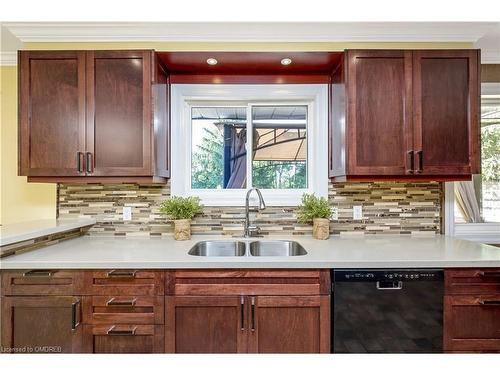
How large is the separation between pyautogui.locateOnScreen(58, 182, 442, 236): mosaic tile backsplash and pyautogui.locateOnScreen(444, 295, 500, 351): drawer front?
776mm

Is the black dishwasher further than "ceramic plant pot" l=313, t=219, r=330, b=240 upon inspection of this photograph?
No

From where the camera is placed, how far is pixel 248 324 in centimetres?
159

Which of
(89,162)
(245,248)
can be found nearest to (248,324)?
(245,248)

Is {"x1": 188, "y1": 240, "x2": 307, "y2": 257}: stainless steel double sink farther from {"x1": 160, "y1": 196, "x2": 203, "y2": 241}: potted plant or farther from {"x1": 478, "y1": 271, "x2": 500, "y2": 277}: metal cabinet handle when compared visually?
{"x1": 478, "y1": 271, "x2": 500, "y2": 277}: metal cabinet handle

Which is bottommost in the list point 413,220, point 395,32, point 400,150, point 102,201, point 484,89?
point 413,220

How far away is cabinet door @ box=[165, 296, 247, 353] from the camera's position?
1580 mm

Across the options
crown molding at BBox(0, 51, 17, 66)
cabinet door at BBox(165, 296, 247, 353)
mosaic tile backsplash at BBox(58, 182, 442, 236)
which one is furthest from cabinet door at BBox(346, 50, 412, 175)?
crown molding at BBox(0, 51, 17, 66)

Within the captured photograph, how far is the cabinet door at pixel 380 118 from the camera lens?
6.41ft

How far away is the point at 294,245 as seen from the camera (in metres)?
2.12

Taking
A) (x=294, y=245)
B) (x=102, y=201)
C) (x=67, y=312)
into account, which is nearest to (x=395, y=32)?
(x=294, y=245)

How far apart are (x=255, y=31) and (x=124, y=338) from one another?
2.14 meters

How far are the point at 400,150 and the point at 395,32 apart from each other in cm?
92

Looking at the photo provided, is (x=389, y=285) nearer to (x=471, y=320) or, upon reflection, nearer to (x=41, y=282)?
(x=471, y=320)

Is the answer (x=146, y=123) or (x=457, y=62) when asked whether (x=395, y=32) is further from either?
(x=146, y=123)
